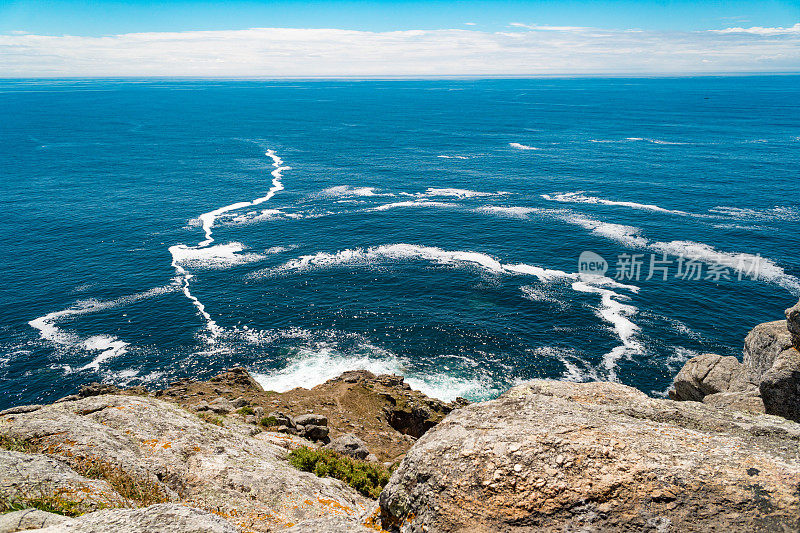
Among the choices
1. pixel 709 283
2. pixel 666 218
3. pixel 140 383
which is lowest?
pixel 140 383

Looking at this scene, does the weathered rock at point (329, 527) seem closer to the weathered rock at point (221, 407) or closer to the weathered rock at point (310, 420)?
the weathered rock at point (310, 420)

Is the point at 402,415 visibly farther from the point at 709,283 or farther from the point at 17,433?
the point at 709,283

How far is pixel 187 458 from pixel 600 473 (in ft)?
60.4

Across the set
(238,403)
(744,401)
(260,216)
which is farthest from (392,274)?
(744,401)

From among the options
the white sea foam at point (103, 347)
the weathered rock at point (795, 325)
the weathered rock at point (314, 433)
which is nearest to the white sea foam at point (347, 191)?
the white sea foam at point (103, 347)

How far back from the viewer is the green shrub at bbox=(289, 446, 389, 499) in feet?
89.3

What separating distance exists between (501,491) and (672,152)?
641 ft

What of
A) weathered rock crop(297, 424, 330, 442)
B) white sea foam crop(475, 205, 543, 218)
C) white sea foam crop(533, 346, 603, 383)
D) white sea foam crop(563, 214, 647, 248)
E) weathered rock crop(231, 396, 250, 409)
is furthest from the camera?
white sea foam crop(475, 205, 543, 218)

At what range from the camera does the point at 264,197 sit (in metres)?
136

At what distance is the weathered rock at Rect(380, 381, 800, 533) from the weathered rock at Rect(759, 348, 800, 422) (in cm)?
1143

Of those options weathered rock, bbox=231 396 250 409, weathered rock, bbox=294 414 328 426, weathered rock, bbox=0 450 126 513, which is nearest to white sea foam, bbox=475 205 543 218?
weathered rock, bbox=294 414 328 426

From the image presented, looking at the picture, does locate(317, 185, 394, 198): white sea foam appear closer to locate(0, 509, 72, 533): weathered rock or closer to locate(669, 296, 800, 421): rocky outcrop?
locate(669, 296, 800, 421): rocky outcrop

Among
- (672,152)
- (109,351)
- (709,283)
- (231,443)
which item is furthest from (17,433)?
(672,152)

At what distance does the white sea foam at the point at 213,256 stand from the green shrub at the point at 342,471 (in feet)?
237
